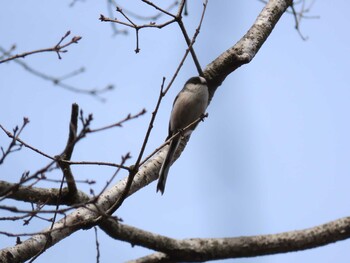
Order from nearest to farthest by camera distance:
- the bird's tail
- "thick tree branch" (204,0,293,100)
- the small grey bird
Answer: the bird's tail, the small grey bird, "thick tree branch" (204,0,293,100)

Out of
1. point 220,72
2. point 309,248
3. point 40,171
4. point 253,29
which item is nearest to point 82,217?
point 40,171

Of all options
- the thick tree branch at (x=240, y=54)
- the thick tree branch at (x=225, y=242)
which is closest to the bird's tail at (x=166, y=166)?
the thick tree branch at (x=225, y=242)

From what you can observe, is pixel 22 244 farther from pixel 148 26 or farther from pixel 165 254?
pixel 148 26

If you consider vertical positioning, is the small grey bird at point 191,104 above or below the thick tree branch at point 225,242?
above

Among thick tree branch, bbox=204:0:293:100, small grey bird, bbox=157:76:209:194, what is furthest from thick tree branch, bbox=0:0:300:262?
small grey bird, bbox=157:76:209:194

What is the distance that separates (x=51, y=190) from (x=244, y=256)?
116 cm

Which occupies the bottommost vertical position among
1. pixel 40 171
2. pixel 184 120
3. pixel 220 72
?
pixel 40 171

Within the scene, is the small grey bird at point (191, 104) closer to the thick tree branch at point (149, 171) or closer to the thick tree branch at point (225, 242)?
the thick tree branch at point (149, 171)

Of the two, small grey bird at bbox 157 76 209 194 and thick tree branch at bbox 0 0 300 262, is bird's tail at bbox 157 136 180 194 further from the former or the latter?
small grey bird at bbox 157 76 209 194

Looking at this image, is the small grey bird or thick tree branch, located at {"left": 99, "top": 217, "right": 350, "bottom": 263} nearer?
thick tree branch, located at {"left": 99, "top": 217, "right": 350, "bottom": 263}

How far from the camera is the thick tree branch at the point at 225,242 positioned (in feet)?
8.54

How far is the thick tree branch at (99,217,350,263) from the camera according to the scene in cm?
260

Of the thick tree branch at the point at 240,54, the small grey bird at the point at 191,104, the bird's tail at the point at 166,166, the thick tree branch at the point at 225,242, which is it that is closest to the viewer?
the thick tree branch at the point at 225,242

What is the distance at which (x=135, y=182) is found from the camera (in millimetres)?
3172
